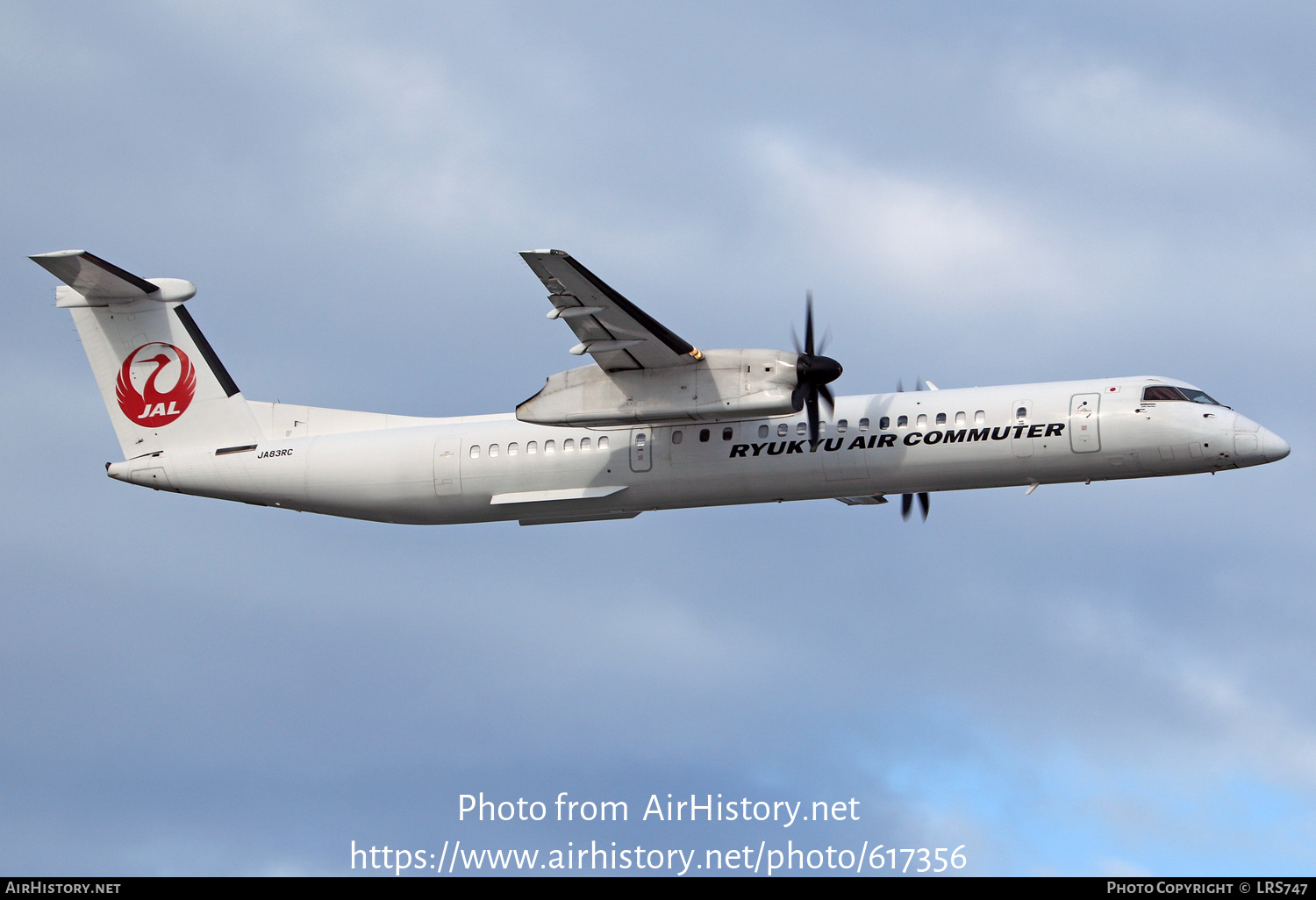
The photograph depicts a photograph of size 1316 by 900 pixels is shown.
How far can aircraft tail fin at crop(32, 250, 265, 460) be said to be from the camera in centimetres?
2892

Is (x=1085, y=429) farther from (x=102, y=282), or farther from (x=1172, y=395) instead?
(x=102, y=282)

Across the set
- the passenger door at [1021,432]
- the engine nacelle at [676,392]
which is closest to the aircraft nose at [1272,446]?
the passenger door at [1021,432]

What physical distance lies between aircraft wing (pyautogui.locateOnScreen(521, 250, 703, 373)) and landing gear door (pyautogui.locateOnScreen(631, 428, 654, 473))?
5.21 ft

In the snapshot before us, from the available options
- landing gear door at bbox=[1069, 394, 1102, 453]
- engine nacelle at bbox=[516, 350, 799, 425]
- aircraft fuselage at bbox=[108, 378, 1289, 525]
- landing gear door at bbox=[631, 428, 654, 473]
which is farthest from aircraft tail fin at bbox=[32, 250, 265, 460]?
landing gear door at bbox=[1069, 394, 1102, 453]

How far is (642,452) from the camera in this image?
26.5m

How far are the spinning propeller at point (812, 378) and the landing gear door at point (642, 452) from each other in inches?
117

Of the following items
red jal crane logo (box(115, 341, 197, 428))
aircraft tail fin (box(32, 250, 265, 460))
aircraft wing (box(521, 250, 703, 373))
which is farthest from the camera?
red jal crane logo (box(115, 341, 197, 428))

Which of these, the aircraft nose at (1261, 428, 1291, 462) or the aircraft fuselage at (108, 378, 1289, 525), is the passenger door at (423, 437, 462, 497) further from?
the aircraft nose at (1261, 428, 1291, 462)

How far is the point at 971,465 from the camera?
1004 inches
